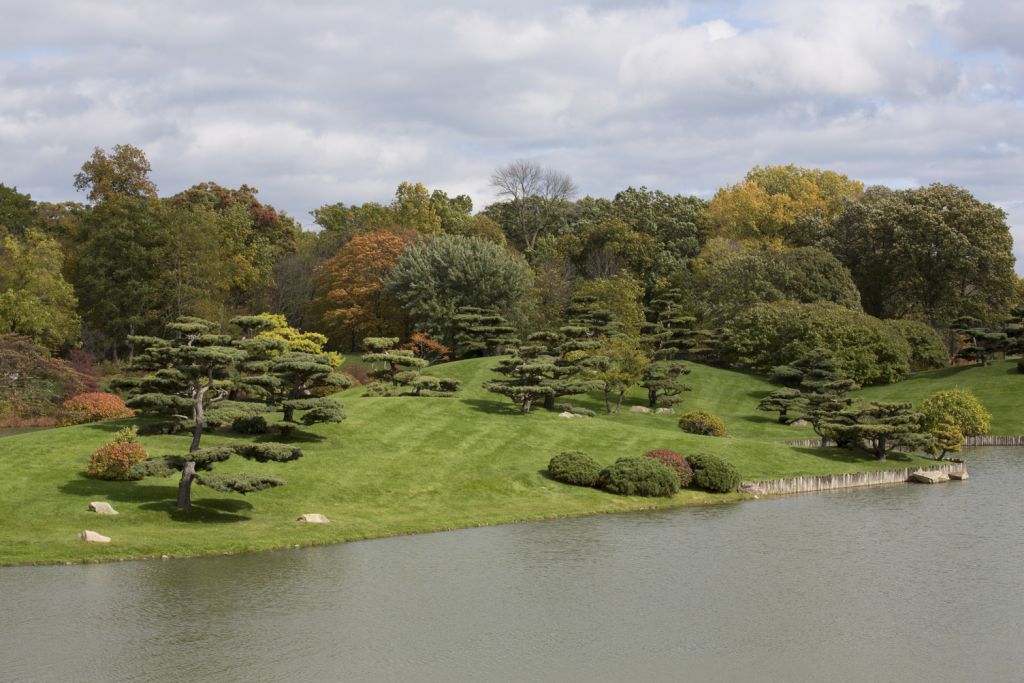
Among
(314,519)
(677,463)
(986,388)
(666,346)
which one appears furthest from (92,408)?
(986,388)

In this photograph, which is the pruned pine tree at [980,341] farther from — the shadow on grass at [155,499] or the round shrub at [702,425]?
the shadow on grass at [155,499]

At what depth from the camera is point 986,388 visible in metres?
80.1

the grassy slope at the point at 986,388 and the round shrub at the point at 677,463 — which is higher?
the grassy slope at the point at 986,388

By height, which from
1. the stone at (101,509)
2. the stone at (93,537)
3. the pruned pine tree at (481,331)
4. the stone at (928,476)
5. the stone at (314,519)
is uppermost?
the pruned pine tree at (481,331)

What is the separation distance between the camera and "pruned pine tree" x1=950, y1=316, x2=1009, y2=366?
3383 inches

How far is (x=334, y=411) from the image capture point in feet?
161

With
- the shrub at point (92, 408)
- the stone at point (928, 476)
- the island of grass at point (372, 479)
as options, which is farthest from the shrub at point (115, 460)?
the stone at point (928, 476)

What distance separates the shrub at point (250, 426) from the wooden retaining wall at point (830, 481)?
23.9 meters

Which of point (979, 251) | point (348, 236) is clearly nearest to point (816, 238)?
point (979, 251)

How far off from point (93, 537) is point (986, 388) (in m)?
69.4

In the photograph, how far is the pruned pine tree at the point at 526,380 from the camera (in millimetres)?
62125

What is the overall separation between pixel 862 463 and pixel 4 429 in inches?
2143

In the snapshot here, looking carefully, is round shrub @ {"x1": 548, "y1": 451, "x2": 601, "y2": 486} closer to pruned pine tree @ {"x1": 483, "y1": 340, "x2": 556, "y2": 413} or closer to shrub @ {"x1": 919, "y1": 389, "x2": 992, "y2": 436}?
pruned pine tree @ {"x1": 483, "y1": 340, "x2": 556, "y2": 413}

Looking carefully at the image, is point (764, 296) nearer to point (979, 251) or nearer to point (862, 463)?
point (979, 251)
